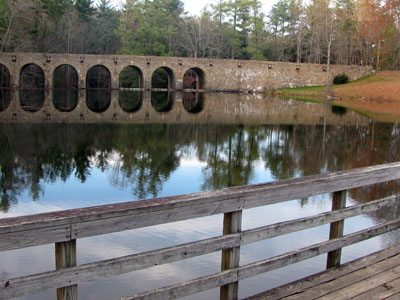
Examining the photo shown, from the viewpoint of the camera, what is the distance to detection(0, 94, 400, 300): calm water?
5707mm

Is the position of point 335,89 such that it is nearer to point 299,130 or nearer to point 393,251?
point 299,130

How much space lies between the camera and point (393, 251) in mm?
4426

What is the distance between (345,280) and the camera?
12.2 feet

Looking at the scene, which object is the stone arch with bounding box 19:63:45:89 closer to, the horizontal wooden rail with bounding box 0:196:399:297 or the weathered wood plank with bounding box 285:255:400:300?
the weathered wood plank with bounding box 285:255:400:300

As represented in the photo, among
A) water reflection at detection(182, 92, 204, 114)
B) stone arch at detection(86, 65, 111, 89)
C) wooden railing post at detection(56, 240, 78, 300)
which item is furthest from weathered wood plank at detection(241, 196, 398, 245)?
stone arch at detection(86, 65, 111, 89)

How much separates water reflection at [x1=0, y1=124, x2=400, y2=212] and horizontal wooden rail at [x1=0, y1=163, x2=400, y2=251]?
5.67 metres

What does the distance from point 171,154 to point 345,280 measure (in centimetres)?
1015

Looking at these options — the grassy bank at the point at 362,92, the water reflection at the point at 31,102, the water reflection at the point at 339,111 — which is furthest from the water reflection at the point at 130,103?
the grassy bank at the point at 362,92

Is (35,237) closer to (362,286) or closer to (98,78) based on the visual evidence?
(362,286)

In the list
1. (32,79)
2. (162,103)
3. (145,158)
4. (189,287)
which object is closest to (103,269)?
(189,287)

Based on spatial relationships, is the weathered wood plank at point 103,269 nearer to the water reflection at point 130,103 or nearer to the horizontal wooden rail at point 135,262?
the horizontal wooden rail at point 135,262

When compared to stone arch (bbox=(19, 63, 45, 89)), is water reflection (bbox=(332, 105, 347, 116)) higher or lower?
lower

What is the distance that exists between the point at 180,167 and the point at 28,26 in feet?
157

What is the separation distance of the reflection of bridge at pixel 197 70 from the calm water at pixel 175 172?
29.1m
